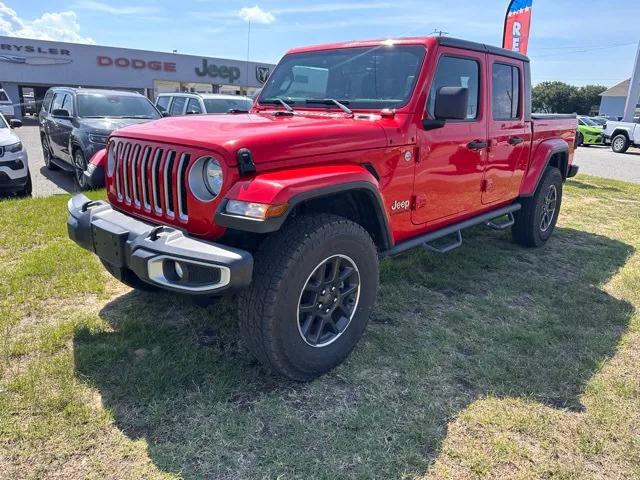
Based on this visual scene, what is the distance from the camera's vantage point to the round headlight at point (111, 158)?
3113 millimetres

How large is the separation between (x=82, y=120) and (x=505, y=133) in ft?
22.2

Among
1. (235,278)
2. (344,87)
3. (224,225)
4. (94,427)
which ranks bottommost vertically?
(94,427)

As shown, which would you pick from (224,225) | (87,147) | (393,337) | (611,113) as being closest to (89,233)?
(224,225)

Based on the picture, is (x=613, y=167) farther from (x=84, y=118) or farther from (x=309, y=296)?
(x=309, y=296)

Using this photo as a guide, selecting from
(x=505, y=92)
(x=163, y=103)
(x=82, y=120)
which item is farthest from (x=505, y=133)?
(x=163, y=103)

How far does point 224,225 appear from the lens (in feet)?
7.56

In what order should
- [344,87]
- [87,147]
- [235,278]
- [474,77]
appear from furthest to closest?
[87,147]
[474,77]
[344,87]
[235,278]

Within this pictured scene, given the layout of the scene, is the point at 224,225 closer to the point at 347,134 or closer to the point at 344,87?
the point at 347,134

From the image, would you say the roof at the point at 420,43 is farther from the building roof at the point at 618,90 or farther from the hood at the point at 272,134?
the building roof at the point at 618,90

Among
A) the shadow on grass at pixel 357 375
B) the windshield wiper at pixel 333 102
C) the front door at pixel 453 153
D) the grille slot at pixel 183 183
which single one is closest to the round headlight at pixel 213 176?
the grille slot at pixel 183 183

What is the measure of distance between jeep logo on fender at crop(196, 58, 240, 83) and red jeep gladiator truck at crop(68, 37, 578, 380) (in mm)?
34835

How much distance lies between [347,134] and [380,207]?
1.59 feet

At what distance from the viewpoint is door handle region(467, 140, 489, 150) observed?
150 inches

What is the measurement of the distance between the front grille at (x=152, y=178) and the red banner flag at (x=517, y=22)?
881 cm
